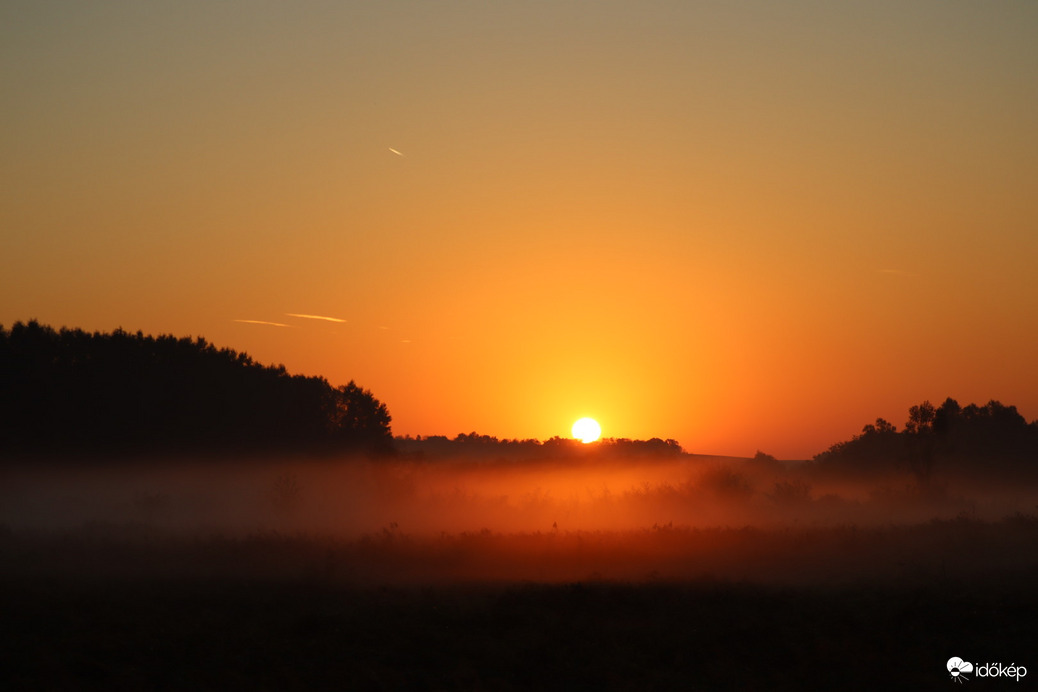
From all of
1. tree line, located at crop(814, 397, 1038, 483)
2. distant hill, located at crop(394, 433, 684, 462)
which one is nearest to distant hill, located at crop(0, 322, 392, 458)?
distant hill, located at crop(394, 433, 684, 462)

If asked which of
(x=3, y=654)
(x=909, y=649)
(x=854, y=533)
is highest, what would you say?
(x=854, y=533)

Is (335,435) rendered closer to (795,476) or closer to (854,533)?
(795,476)

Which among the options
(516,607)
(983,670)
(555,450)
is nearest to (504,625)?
(516,607)

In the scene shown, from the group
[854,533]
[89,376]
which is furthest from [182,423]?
[854,533]

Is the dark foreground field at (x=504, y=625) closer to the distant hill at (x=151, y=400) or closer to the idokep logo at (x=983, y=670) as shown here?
the idokep logo at (x=983, y=670)

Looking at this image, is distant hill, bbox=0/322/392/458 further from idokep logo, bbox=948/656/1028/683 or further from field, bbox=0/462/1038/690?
idokep logo, bbox=948/656/1028/683

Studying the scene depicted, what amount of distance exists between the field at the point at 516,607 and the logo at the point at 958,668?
0.26 metres

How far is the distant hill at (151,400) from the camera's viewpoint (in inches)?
2351

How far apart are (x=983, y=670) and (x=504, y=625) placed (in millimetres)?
11382

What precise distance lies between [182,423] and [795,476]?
4500cm

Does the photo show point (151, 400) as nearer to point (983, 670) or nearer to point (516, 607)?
point (516, 607)

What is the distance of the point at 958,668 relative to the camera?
2228cm

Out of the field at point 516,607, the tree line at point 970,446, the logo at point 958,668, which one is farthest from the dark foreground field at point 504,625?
the tree line at point 970,446

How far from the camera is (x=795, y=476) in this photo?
73.8m
